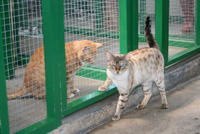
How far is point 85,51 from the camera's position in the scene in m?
4.06

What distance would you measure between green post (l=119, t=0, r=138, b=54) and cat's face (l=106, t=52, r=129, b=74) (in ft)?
1.70

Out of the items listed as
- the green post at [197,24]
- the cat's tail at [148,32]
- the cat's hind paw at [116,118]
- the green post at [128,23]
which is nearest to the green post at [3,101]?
the cat's hind paw at [116,118]

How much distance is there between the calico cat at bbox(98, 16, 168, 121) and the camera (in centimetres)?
366

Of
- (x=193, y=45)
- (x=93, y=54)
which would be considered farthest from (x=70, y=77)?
(x=193, y=45)

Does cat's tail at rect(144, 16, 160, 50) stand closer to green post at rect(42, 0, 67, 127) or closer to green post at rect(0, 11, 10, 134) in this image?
green post at rect(42, 0, 67, 127)

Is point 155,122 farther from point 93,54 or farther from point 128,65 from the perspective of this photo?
point 93,54

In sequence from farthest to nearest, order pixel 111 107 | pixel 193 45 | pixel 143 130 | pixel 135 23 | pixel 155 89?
pixel 193 45 < pixel 155 89 < pixel 135 23 < pixel 111 107 < pixel 143 130

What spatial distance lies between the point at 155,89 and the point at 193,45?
5.27ft

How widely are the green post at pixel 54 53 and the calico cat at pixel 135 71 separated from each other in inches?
25.3

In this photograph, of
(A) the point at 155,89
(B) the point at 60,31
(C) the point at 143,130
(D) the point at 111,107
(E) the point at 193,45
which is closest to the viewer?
(B) the point at 60,31

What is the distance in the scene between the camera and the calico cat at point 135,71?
3658 millimetres

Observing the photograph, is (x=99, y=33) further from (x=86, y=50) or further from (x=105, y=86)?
(x=105, y=86)

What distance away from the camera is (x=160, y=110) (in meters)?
4.16

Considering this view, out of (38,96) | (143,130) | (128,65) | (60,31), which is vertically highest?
(60,31)
